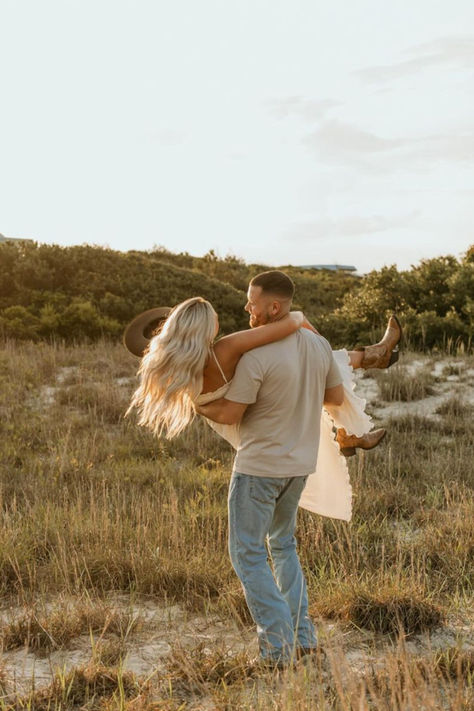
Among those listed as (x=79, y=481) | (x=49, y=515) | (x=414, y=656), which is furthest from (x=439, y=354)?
(x=414, y=656)

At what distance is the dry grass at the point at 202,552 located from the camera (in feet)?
11.7

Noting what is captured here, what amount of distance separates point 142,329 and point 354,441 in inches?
57.8

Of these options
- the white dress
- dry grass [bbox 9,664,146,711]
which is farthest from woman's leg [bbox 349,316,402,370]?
dry grass [bbox 9,664,146,711]

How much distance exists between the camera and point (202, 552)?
17.7 ft

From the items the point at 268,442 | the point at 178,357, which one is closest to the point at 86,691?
the point at 268,442

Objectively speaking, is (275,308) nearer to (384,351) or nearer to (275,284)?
(275,284)

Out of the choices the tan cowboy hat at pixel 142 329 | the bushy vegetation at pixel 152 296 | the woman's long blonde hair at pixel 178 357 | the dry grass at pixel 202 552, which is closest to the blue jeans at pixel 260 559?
the dry grass at pixel 202 552

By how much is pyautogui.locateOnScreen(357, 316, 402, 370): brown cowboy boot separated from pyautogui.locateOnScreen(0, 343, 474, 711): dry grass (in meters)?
1.25

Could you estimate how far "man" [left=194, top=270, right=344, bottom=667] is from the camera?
3.78 meters

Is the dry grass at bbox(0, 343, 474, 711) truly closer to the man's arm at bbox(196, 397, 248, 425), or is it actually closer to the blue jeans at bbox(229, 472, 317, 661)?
the blue jeans at bbox(229, 472, 317, 661)

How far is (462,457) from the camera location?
25.9 feet

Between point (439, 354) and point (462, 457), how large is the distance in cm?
528

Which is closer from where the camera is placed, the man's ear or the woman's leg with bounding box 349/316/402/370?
the man's ear

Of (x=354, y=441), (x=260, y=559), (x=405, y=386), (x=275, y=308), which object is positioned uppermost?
(x=275, y=308)
